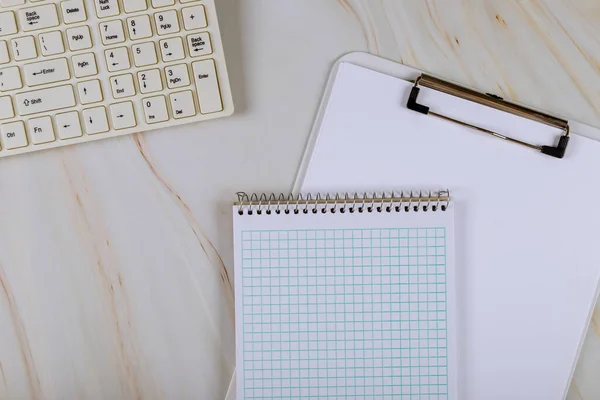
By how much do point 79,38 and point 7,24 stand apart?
7 centimetres

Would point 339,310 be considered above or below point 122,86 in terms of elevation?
below

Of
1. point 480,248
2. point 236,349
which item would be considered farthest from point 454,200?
point 236,349

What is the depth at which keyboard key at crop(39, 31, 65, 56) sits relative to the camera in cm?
58

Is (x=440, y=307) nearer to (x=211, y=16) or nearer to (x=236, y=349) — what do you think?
(x=236, y=349)

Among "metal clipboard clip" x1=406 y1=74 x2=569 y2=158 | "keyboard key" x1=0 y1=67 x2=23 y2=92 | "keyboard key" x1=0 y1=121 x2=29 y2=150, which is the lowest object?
"metal clipboard clip" x1=406 y1=74 x2=569 y2=158

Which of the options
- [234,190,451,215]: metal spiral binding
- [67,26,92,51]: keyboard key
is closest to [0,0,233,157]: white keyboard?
[67,26,92,51]: keyboard key

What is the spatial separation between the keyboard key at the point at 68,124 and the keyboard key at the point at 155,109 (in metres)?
0.07

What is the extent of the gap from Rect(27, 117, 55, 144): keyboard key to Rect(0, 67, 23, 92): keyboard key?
4cm

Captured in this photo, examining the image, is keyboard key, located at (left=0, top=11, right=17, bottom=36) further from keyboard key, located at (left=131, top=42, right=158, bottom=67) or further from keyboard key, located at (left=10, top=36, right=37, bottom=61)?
keyboard key, located at (left=131, top=42, right=158, bottom=67)

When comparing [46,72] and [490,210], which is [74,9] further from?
[490,210]

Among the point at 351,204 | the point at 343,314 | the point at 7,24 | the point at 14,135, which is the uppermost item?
the point at 7,24

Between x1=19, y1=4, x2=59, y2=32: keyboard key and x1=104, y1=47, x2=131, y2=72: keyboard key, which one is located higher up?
x1=19, y1=4, x2=59, y2=32: keyboard key

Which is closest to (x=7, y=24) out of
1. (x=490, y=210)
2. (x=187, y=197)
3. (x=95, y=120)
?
(x=95, y=120)

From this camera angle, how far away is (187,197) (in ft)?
2.02
